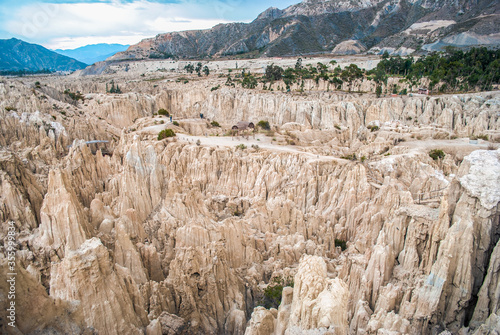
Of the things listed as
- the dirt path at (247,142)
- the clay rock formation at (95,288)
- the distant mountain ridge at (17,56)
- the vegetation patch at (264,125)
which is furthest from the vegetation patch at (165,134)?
the distant mountain ridge at (17,56)

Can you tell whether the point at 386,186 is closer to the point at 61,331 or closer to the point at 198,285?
the point at 198,285

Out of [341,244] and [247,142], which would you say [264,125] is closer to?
[247,142]

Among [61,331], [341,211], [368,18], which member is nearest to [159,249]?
[61,331]

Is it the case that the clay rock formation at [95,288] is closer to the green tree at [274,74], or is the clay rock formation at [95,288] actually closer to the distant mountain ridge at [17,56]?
the green tree at [274,74]

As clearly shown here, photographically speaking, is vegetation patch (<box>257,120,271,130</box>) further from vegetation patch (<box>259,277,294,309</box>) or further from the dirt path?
vegetation patch (<box>259,277,294,309</box>)

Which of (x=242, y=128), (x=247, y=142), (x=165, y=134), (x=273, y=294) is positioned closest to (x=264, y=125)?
(x=242, y=128)
